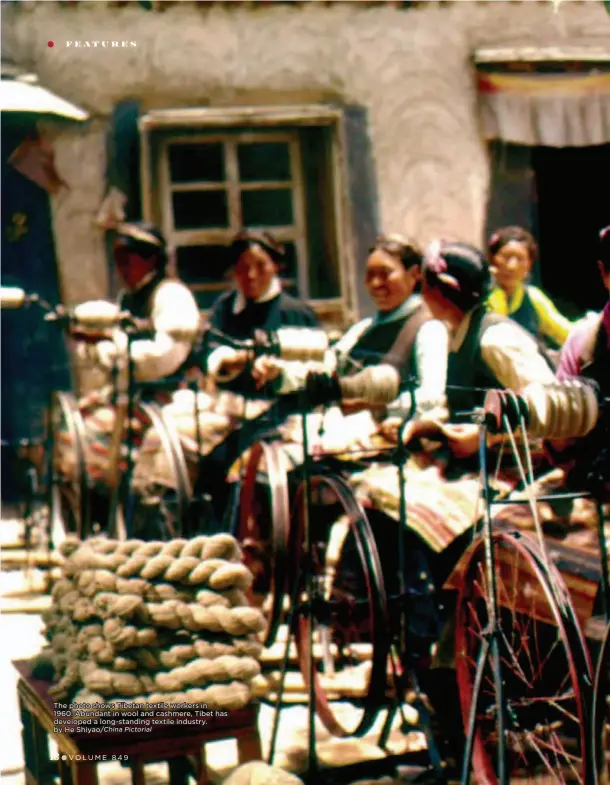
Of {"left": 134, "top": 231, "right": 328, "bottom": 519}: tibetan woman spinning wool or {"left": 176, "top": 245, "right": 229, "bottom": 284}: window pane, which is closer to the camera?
{"left": 134, "top": 231, "right": 328, "bottom": 519}: tibetan woman spinning wool

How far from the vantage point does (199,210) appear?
24.1ft

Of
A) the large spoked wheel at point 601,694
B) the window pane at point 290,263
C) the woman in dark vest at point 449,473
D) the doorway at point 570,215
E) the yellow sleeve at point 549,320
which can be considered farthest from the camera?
the window pane at point 290,263

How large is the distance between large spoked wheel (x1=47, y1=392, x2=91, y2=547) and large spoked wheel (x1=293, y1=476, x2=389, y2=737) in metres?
1.37

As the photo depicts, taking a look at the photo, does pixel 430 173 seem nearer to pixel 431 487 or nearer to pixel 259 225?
pixel 259 225

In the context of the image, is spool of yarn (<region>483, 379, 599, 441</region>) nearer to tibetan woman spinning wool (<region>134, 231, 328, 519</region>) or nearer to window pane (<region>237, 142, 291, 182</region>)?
tibetan woman spinning wool (<region>134, 231, 328, 519</region>)

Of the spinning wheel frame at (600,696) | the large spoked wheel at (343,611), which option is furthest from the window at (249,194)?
the spinning wheel frame at (600,696)

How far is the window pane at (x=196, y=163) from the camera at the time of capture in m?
7.28

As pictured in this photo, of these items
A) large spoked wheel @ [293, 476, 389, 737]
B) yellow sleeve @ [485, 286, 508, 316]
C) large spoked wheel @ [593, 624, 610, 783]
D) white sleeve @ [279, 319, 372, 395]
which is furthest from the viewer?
yellow sleeve @ [485, 286, 508, 316]

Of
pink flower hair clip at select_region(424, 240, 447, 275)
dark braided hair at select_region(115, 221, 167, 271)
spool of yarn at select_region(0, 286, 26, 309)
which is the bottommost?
spool of yarn at select_region(0, 286, 26, 309)

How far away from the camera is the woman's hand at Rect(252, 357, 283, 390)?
4.61 m

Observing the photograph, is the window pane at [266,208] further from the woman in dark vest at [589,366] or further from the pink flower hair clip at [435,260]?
A: the woman in dark vest at [589,366]

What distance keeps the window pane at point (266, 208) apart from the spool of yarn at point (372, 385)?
3367 millimetres

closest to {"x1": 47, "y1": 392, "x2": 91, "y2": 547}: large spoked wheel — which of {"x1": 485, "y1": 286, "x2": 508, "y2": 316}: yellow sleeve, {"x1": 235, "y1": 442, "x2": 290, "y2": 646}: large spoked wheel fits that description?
{"x1": 235, "y1": 442, "x2": 290, "y2": 646}: large spoked wheel

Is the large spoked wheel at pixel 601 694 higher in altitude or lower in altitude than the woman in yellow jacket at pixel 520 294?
lower
